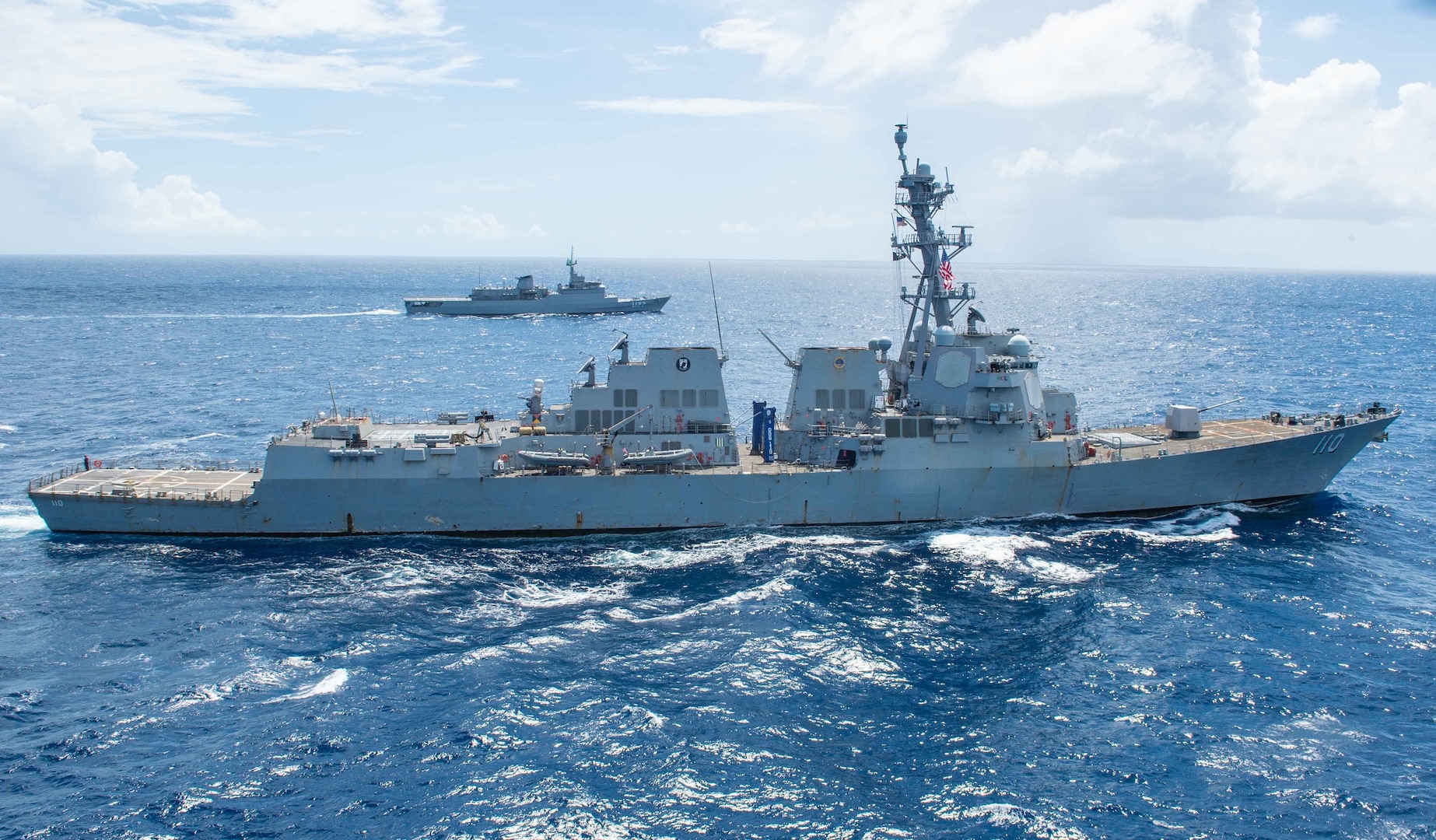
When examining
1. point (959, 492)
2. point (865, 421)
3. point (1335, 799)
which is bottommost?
point (1335, 799)

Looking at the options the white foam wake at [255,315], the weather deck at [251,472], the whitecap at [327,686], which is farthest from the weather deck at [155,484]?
the white foam wake at [255,315]

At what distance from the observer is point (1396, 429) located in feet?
161

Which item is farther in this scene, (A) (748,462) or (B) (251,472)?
(B) (251,472)

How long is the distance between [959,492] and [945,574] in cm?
524

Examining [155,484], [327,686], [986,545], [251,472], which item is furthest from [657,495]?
[155,484]

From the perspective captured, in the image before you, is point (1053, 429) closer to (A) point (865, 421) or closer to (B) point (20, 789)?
(A) point (865, 421)

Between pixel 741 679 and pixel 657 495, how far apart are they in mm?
11105

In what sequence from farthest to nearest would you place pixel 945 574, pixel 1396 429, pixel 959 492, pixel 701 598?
pixel 1396 429, pixel 959 492, pixel 945 574, pixel 701 598

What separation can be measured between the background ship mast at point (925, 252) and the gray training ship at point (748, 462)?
0.42 feet

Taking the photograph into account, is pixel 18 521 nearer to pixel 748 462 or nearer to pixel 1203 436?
pixel 748 462

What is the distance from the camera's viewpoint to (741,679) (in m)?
21.7

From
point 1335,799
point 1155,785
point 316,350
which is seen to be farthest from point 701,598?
point 316,350

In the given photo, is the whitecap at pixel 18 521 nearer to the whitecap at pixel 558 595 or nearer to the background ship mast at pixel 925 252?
the whitecap at pixel 558 595

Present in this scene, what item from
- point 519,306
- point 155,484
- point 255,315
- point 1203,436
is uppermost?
point 519,306
